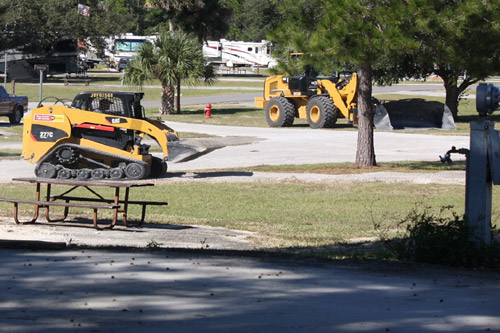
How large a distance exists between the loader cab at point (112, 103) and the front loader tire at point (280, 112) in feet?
53.5

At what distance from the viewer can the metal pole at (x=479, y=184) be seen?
8297 mm

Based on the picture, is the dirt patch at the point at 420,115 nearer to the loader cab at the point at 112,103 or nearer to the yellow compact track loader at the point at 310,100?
the yellow compact track loader at the point at 310,100

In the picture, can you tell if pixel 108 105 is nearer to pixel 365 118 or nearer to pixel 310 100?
pixel 365 118

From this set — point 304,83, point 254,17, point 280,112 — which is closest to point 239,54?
point 254,17

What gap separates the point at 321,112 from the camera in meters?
32.9

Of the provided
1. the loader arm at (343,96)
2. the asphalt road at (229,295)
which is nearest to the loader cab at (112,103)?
the asphalt road at (229,295)

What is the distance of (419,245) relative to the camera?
8461mm

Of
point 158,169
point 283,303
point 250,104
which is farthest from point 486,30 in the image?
point 250,104

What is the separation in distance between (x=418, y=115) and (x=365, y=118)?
14213 mm

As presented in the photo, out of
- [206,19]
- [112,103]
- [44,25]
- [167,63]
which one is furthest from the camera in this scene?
[44,25]

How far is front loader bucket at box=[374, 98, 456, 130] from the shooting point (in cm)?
3384

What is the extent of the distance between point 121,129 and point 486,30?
26.8 ft

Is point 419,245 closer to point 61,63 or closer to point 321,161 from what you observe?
point 321,161

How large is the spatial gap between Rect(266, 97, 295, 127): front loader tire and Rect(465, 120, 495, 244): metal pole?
1016 inches
